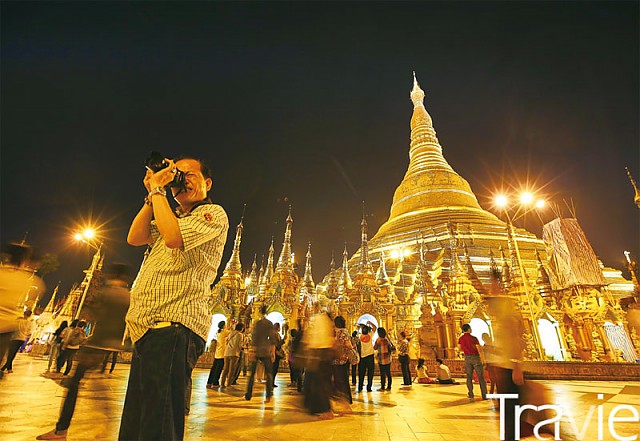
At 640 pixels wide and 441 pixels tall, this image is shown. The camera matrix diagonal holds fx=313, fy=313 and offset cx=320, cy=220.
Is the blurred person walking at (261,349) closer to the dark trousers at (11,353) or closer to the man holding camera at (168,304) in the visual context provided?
the man holding camera at (168,304)

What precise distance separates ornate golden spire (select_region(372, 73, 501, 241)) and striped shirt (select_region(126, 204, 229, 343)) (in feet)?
104

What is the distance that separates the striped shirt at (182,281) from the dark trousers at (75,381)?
2.45m

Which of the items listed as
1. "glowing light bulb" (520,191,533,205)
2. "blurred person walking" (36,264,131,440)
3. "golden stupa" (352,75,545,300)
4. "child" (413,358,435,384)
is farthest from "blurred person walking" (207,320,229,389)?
"golden stupa" (352,75,545,300)

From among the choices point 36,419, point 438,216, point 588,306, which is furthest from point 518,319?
point 438,216

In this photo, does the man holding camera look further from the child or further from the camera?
the child

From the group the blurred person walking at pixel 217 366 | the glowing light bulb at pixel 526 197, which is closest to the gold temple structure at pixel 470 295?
the glowing light bulb at pixel 526 197

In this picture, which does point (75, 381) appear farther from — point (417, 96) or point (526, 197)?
point (417, 96)

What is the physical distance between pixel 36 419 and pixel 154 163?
425 centimetres

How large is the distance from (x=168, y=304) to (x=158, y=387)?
1.18 feet

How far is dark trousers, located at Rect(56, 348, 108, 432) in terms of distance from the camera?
3.08m

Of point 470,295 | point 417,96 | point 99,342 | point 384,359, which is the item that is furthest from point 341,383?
point 417,96

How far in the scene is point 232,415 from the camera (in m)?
4.53

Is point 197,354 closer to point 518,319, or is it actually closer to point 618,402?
point 518,319

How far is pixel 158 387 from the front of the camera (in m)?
1.37
